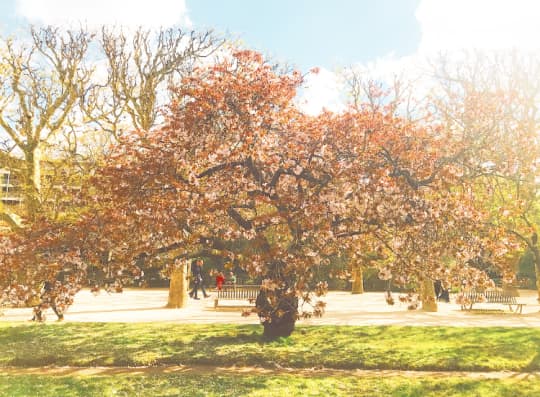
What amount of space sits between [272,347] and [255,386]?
317 cm

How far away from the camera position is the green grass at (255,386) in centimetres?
874

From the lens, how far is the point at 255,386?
914 centimetres

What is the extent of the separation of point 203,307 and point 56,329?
7.86m

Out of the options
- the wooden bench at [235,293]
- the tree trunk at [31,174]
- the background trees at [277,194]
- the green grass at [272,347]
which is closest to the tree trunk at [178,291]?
the wooden bench at [235,293]

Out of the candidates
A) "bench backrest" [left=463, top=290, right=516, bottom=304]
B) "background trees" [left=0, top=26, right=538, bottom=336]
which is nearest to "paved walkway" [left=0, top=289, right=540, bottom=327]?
"bench backrest" [left=463, top=290, right=516, bottom=304]

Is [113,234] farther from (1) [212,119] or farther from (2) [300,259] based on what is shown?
(2) [300,259]

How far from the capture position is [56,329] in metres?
14.7

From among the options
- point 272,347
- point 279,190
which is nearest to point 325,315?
point 272,347

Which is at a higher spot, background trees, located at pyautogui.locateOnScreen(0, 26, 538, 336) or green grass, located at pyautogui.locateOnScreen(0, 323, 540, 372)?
background trees, located at pyautogui.locateOnScreen(0, 26, 538, 336)

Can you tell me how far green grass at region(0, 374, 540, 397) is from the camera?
344 inches

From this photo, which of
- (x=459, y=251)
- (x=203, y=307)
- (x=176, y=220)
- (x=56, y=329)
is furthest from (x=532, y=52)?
(x=56, y=329)

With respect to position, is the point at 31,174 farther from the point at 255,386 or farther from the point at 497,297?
the point at 497,297

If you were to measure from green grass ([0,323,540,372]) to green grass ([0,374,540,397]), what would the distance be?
4.34 feet

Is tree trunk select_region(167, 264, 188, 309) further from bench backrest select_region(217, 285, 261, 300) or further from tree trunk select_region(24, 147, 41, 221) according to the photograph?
tree trunk select_region(24, 147, 41, 221)
